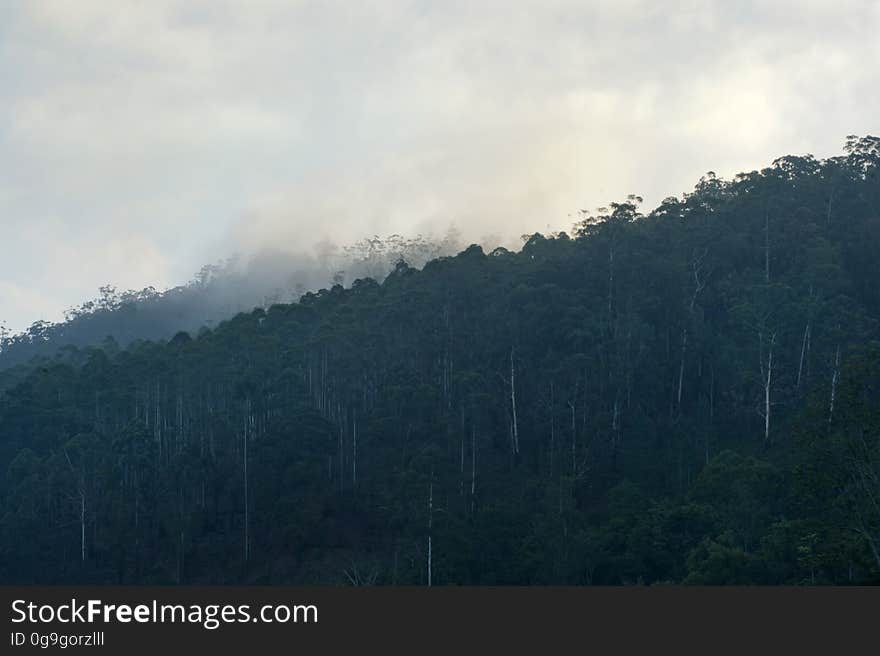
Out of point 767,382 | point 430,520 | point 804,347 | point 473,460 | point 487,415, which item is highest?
point 804,347

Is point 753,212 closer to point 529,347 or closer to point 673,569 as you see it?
point 529,347

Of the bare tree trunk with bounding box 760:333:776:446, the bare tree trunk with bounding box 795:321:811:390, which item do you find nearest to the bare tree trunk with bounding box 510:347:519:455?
the bare tree trunk with bounding box 760:333:776:446

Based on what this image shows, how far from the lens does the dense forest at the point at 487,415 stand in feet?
141

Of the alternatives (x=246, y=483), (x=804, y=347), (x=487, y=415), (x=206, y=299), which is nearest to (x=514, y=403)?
(x=487, y=415)

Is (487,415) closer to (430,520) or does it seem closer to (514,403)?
(514,403)

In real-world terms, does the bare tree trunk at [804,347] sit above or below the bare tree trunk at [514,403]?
above

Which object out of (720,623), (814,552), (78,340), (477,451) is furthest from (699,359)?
(78,340)

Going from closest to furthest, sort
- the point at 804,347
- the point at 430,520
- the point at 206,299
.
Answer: the point at 430,520 → the point at 804,347 → the point at 206,299

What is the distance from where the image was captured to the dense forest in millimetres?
42844

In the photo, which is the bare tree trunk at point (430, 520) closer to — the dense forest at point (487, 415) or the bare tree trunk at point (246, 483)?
the dense forest at point (487, 415)

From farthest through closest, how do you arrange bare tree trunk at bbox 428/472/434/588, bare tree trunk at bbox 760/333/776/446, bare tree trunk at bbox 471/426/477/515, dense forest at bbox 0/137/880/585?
bare tree trunk at bbox 471/426/477/515 → bare tree trunk at bbox 760/333/776/446 → dense forest at bbox 0/137/880/585 → bare tree trunk at bbox 428/472/434/588

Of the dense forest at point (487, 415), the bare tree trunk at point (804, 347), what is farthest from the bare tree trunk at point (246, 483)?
the bare tree trunk at point (804, 347)

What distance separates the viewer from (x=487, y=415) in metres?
55.3

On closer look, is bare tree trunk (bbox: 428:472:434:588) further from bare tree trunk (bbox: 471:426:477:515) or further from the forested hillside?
the forested hillside
